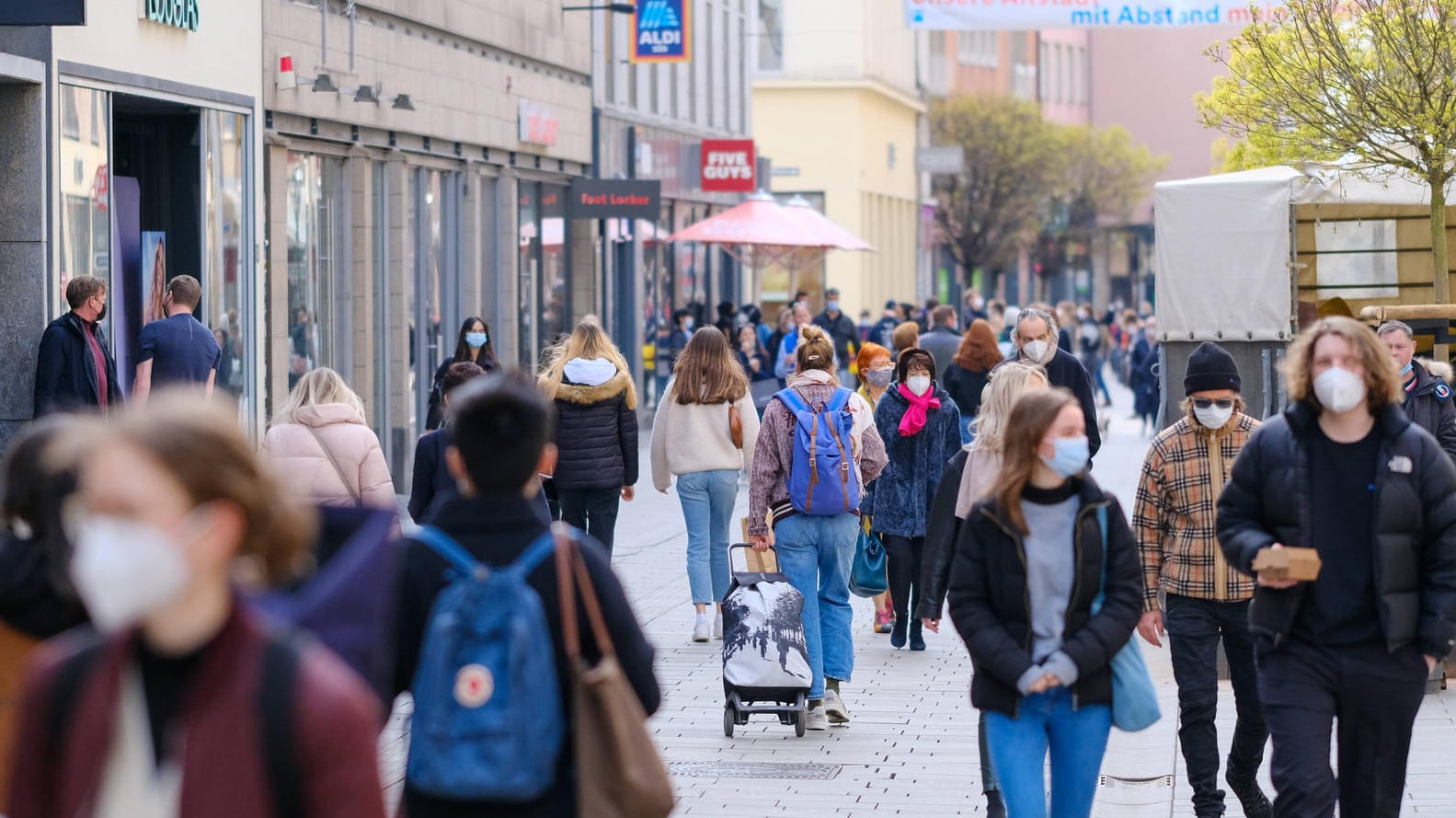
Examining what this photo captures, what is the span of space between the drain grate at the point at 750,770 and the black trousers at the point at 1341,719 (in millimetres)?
2776

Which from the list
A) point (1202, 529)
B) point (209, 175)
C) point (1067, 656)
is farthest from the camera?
point (209, 175)

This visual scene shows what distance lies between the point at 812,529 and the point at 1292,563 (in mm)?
4268

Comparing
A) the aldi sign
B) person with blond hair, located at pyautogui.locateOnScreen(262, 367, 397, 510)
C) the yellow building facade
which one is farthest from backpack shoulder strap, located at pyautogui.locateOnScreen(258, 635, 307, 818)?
the yellow building facade

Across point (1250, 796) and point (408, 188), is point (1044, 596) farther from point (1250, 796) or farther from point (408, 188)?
point (408, 188)

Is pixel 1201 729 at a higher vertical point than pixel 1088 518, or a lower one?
lower

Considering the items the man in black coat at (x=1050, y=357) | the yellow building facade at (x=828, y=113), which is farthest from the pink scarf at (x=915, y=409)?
the yellow building facade at (x=828, y=113)

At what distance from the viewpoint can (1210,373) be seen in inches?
291

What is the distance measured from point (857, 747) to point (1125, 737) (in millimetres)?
1074

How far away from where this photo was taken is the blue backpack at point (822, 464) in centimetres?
981

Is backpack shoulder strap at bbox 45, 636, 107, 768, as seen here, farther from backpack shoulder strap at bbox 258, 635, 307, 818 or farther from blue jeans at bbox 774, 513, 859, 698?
blue jeans at bbox 774, 513, 859, 698

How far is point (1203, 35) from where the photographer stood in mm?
87125

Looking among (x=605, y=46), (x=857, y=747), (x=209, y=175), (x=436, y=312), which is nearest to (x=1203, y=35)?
(x=605, y=46)

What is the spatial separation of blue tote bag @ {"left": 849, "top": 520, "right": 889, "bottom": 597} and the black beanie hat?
4.09m

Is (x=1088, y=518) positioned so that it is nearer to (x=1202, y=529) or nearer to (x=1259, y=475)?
(x=1259, y=475)
